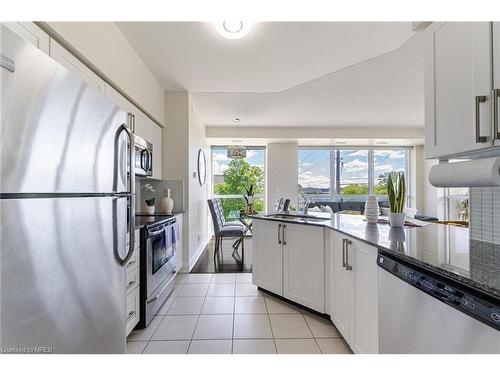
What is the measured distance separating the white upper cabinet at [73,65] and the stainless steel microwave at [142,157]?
0.72m

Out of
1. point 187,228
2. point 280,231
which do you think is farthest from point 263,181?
point 280,231

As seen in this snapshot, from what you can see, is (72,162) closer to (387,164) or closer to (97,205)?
(97,205)

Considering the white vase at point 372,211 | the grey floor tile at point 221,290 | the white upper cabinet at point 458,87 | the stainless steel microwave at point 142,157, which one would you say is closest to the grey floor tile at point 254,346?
the grey floor tile at point 221,290

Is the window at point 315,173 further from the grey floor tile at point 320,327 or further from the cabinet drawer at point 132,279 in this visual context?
the cabinet drawer at point 132,279

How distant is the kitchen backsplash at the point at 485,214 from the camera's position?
145 cm

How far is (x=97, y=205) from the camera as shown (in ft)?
3.75

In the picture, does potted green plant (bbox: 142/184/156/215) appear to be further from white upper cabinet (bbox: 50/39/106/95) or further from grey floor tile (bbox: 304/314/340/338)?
grey floor tile (bbox: 304/314/340/338)

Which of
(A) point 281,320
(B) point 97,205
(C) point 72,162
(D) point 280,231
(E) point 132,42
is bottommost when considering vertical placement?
(A) point 281,320

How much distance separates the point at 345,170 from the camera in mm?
7363

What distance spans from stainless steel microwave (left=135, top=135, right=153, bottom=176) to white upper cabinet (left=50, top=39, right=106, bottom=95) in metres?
0.72

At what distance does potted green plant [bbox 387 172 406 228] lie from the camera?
6.60ft

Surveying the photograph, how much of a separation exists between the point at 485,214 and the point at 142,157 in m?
2.92
